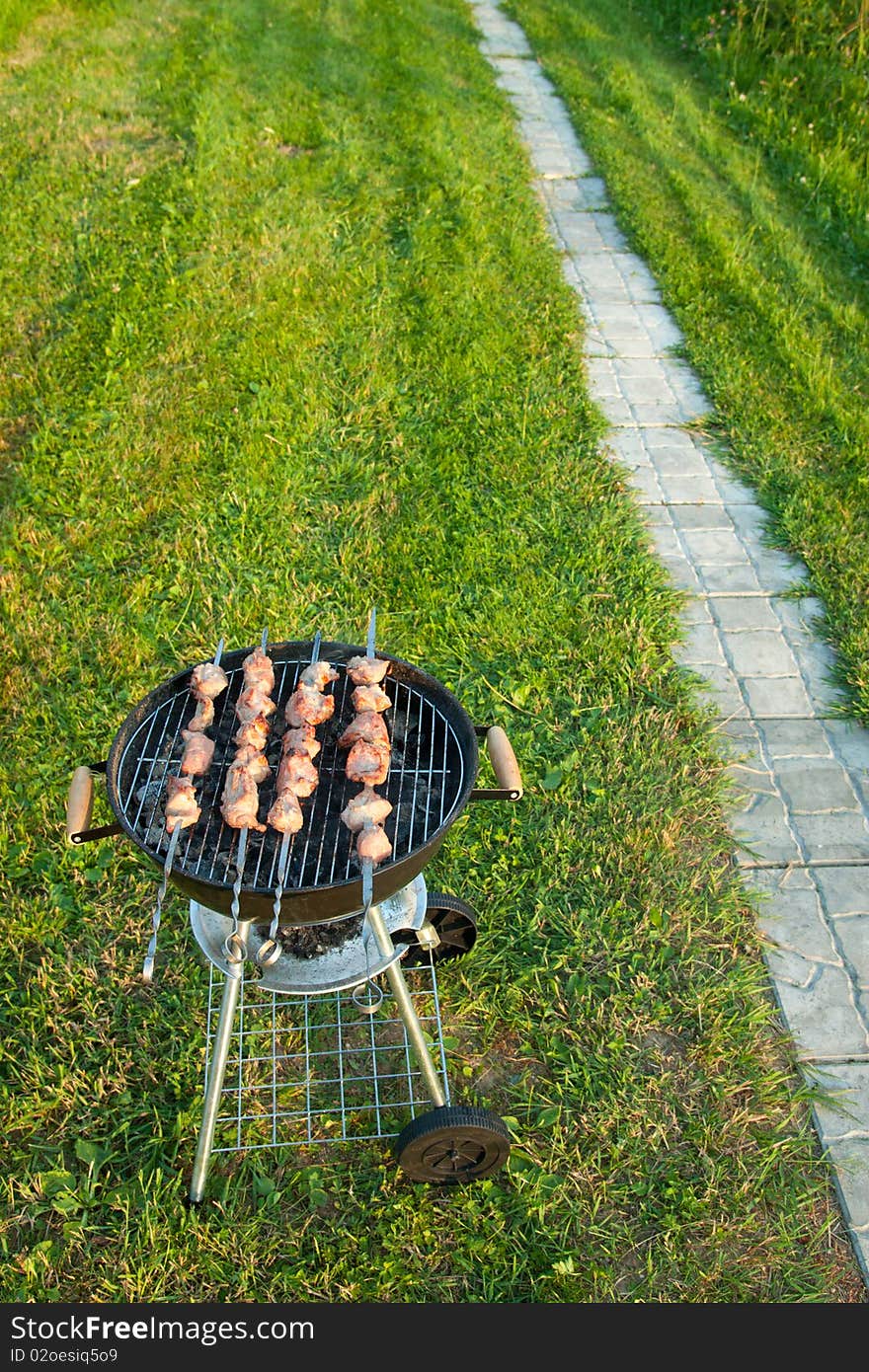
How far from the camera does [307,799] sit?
9.48 ft

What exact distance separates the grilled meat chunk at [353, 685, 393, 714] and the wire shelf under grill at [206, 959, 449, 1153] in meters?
1.08

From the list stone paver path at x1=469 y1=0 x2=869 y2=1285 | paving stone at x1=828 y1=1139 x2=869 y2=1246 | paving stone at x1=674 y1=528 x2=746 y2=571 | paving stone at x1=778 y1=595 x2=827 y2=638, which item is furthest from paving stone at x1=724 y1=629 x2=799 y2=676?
paving stone at x1=828 y1=1139 x2=869 y2=1246

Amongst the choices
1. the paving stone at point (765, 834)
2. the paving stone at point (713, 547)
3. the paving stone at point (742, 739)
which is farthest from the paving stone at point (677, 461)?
the paving stone at point (765, 834)

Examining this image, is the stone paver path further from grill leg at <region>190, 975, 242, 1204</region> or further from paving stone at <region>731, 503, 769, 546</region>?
grill leg at <region>190, 975, 242, 1204</region>

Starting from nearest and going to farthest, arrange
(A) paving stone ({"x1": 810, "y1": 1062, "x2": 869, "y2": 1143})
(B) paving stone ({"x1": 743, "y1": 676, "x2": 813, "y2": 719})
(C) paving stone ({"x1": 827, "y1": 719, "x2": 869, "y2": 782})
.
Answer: (A) paving stone ({"x1": 810, "y1": 1062, "x2": 869, "y2": 1143}) → (C) paving stone ({"x1": 827, "y1": 719, "x2": 869, "y2": 782}) → (B) paving stone ({"x1": 743, "y1": 676, "x2": 813, "y2": 719})

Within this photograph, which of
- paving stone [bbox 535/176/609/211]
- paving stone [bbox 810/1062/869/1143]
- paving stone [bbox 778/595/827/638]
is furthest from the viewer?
paving stone [bbox 535/176/609/211]

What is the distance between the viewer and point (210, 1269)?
3.01 meters

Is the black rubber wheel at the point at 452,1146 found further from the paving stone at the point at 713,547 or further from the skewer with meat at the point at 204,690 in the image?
the paving stone at the point at 713,547

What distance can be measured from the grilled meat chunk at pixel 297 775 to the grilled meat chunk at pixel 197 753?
21 centimetres

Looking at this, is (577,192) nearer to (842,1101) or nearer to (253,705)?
(253,705)

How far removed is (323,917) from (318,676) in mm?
770

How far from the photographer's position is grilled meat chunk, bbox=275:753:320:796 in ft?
9.09

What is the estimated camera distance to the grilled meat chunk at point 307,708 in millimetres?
2933

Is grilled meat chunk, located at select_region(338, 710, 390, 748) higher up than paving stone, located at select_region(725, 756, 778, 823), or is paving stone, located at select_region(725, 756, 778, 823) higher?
grilled meat chunk, located at select_region(338, 710, 390, 748)
